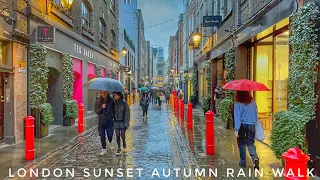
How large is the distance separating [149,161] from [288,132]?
126 inches

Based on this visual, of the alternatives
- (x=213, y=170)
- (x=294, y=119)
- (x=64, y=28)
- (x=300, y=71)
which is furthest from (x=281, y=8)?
(x=64, y=28)

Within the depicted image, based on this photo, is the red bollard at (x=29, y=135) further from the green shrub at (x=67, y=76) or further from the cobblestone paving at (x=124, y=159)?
the green shrub at (x=67, y=76)

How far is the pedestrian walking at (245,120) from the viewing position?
688 centimetres

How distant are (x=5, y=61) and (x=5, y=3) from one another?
5.65 ft

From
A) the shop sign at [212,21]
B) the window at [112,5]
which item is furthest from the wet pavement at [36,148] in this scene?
the window at [112,5]

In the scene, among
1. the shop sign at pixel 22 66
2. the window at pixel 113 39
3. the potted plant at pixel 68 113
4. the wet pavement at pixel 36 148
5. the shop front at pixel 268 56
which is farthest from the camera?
the window at pixel 113 39

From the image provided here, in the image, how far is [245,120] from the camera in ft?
22.6

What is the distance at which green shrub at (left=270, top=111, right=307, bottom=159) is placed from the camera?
6332 millimetres

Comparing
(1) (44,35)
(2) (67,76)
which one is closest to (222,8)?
(2) (67,76)

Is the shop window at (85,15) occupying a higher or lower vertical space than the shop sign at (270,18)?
higher

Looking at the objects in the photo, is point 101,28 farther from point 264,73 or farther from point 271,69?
point 271,69

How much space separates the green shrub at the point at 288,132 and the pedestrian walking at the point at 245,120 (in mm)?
467

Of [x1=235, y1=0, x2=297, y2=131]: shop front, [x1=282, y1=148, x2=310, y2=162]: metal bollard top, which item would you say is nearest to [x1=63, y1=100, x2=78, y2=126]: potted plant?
[x1=235, y1=0, x2=297, y2=131]: shop front

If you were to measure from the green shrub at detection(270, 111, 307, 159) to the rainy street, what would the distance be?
60cm
